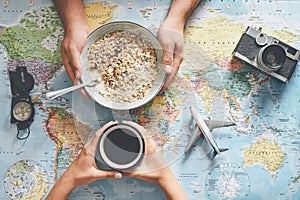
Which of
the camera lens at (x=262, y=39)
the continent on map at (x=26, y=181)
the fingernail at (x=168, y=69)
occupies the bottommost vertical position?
the continent on map at (x=26, y=181)

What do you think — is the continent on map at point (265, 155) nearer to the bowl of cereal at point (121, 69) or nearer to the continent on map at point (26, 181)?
the bowl of cereal at point (121, 69)

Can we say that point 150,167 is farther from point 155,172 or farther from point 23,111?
point 23,111

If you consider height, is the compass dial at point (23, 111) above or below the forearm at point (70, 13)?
Answer: below

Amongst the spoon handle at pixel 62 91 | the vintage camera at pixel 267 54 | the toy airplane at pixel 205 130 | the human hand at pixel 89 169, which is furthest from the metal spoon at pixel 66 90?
the vintage camera at pixel 267 54

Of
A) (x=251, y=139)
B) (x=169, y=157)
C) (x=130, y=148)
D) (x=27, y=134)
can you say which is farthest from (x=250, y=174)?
(x=27, y=134)

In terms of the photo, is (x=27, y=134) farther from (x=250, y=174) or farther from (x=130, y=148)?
(x=250, y=174)

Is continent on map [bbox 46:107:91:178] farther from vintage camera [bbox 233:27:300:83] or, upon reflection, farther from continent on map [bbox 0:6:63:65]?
vintage camera [bbox 233:27:300:83]

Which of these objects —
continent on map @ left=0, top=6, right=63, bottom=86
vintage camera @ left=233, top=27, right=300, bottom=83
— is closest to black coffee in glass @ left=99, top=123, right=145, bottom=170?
continent on map @ left=0, top=6, right=63, bottom=86
